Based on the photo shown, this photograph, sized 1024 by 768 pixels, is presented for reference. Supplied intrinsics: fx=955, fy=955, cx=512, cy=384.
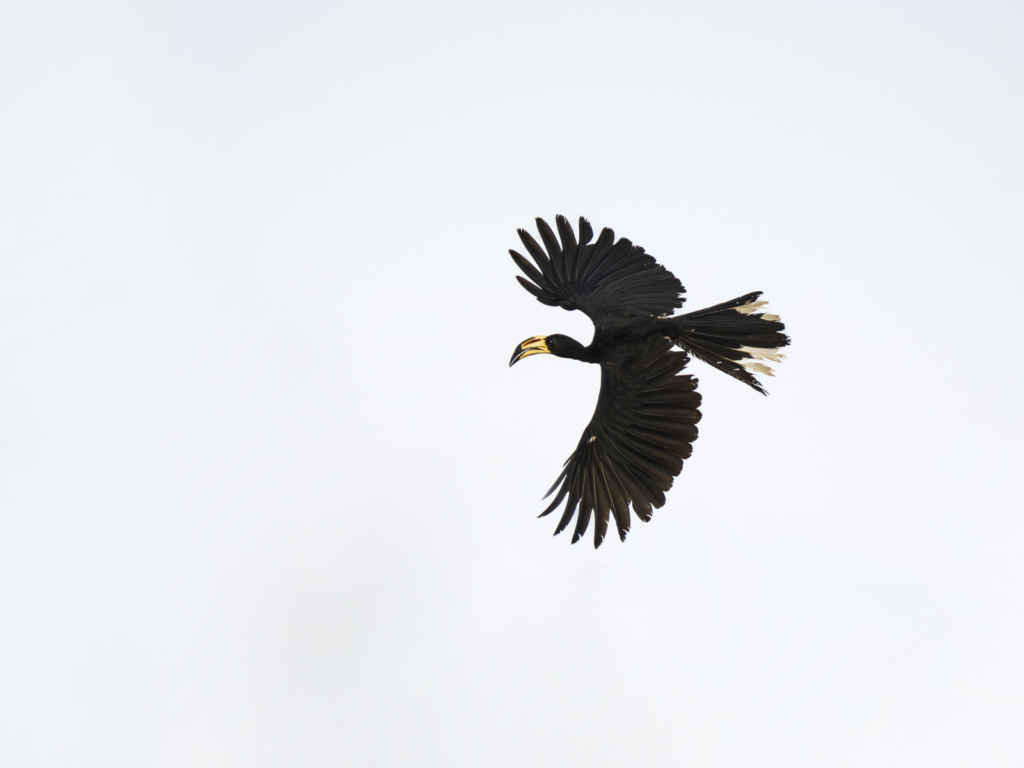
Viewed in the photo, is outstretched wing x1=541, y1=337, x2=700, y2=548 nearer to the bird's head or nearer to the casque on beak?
the bird's head

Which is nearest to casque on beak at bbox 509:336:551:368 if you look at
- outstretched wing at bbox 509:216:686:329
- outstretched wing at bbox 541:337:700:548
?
outstretched wing at bbox 509:216:686:329

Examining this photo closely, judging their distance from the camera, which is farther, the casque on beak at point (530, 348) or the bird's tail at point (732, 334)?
the casque on beak at point (530, 348)

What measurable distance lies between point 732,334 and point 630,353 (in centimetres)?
118

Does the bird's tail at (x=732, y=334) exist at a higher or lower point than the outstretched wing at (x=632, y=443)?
higher

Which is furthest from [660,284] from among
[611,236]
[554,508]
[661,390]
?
[554,508]

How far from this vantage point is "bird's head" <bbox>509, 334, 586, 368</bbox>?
1146 cm

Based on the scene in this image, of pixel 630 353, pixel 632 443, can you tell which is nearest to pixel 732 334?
pixel 630 353

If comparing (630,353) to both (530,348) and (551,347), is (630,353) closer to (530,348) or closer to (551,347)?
(551,347)

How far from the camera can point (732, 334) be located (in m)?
10.5

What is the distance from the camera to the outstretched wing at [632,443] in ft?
34.1

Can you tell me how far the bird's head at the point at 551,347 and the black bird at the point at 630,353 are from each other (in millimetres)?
12

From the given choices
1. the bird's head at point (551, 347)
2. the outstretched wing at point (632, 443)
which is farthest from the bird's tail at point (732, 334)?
the bird's head at point (551, 347)

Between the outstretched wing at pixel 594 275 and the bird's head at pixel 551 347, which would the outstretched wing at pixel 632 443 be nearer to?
the bird's head at pixel 551 347

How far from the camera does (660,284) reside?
11500 mm
